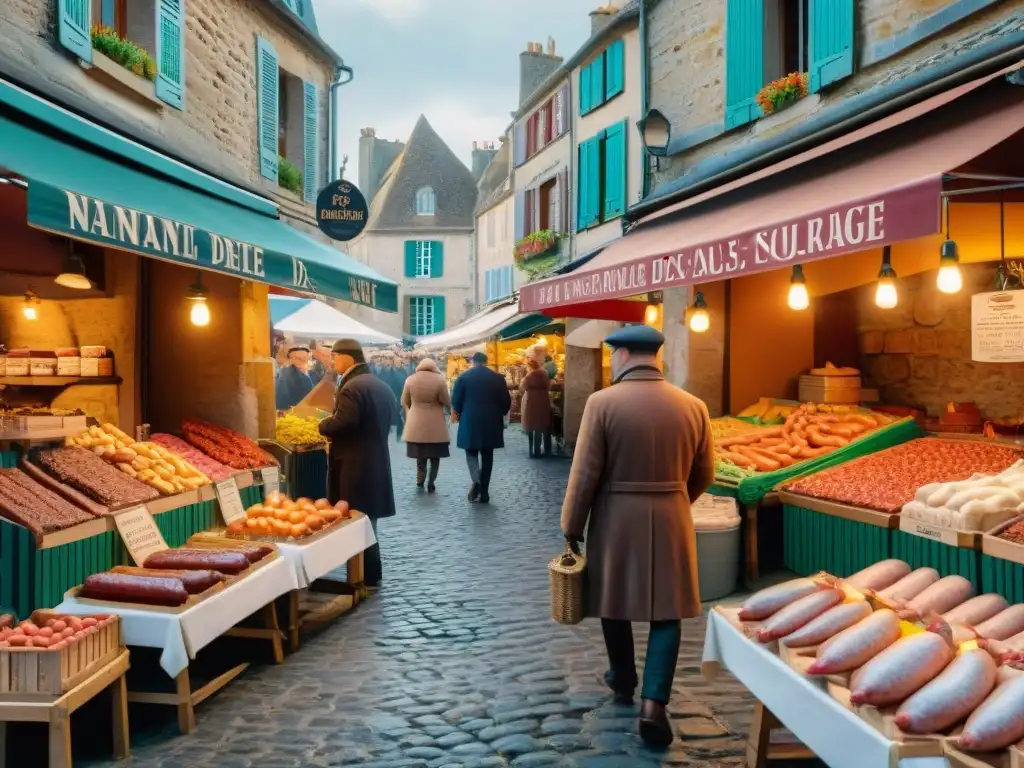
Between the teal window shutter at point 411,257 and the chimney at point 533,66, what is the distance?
1275cm

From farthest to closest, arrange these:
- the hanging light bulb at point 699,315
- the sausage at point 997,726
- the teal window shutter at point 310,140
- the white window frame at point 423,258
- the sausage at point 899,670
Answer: the white window frame at point 423,258 → the teal window shutter at point 310,140 → the hanging light bulb at point 699,315 → the sausage at point 899,670 → the sausage at point 997,726

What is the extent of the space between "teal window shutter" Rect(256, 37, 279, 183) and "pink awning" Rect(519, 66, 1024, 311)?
5.23 meters

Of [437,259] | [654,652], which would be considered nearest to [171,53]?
[654,652]

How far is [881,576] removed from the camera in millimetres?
4492

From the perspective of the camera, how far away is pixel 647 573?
4.27 meters

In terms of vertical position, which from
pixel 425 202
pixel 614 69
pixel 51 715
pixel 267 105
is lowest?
pixel 51 715

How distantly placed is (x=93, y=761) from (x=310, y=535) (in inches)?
87.7

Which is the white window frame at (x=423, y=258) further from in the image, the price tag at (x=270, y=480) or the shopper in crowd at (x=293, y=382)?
the price tag at (x=270, y=480)

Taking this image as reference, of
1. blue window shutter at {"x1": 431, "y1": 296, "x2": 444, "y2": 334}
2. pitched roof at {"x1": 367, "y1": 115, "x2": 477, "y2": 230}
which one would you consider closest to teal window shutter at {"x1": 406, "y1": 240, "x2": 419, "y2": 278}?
pitched roof at {"x1": 367, "y1": 115, "x2": 477, "y2": 230}

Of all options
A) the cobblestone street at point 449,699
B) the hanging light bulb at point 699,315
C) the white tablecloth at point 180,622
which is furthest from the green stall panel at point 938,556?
the white tablecloth at point 180,622

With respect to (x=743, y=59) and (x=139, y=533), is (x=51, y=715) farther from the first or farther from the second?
(x=743, y=59)

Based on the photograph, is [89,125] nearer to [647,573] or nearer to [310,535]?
[310,535]

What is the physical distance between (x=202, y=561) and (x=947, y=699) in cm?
390

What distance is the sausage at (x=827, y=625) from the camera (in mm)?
3402
